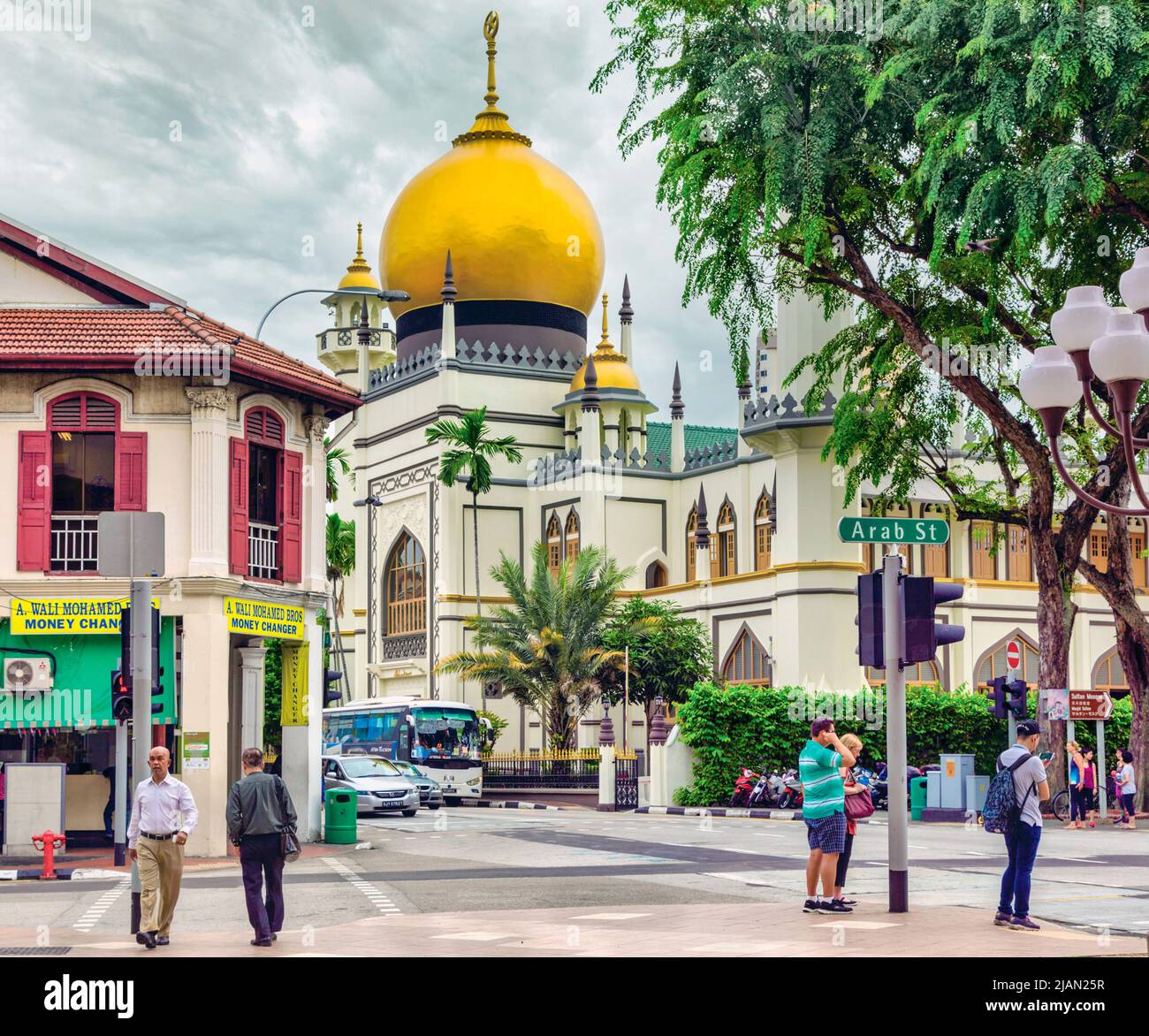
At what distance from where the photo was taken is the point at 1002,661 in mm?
52531

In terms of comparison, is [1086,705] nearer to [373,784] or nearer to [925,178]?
[925,178]

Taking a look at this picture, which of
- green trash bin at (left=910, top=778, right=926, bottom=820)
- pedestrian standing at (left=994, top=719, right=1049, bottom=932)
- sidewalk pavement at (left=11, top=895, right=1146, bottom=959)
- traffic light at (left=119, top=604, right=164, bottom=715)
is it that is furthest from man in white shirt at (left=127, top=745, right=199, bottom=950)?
green trash bin at (left=910, top=778, right=926, bottom=820)

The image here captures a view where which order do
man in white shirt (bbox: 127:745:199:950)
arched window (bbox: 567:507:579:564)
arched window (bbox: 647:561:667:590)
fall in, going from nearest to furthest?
man in white shirt (bbox: 127:745:199:950)
arched window (bbox: 567:507:579:564)
arched window (bbox: 647:561:667:590)

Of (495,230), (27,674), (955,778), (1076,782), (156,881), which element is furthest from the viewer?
(495,230)

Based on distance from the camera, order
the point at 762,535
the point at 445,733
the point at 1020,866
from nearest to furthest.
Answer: the point at 1020,866, the point at 445,733, the point at 762,535

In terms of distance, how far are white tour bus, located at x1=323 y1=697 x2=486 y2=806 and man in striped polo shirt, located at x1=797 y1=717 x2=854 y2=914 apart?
3302 cm

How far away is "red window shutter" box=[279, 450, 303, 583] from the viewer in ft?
94.6

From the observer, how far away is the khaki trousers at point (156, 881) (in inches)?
527

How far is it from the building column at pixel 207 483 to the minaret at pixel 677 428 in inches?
1371

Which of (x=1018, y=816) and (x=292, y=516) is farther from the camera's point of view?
(x=292, y=516)

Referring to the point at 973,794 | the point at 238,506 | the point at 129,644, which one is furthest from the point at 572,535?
the point at 129,644

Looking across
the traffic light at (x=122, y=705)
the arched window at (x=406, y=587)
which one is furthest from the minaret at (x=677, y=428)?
the traffic light at (x=122, y=705)

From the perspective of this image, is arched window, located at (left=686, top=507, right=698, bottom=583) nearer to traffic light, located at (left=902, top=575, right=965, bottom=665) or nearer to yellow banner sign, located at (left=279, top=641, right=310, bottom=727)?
yellow banner sign, located at (left=279, top=641, right=310, bottom=727)

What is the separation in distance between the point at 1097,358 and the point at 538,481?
4973cm
